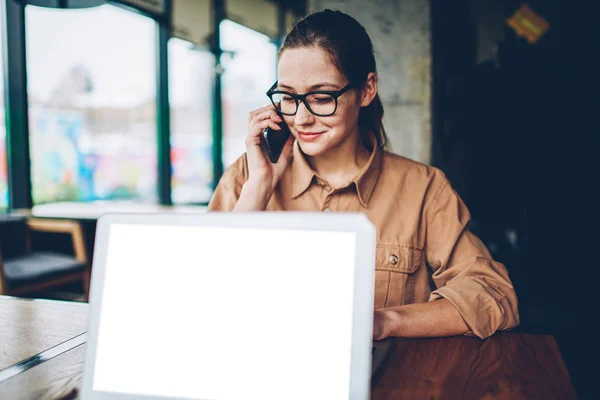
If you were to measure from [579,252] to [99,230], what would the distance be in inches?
117

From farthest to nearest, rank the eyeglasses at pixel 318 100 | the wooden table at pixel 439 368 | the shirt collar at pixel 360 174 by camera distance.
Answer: the shirt collar at pixel 360 174
the eyeglasses at pixel 318 100
the wooden table at pixel 439 368

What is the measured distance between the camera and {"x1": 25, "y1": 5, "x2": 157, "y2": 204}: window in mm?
4297

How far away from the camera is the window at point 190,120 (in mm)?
6000

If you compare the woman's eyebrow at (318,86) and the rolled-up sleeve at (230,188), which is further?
the rolled-up sleeve at (230,188)

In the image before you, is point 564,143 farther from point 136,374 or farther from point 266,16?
point 266,16

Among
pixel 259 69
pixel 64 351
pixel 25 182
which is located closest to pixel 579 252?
pixel 64 351

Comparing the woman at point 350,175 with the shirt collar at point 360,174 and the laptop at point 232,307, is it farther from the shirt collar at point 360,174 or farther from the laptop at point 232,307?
the laptop at point 232,307

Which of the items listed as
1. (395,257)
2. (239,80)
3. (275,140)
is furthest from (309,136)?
(239,80)

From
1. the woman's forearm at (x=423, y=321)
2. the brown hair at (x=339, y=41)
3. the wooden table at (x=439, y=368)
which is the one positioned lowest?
the wooden table at (x=439, y=368)

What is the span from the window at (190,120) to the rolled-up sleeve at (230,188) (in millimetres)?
4672

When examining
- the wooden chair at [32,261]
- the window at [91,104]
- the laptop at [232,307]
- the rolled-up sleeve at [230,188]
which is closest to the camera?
the laptop at [232,307]

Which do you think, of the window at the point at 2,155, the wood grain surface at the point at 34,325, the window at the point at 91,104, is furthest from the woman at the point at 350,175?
the window at the point at 91,104

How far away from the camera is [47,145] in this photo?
440cm

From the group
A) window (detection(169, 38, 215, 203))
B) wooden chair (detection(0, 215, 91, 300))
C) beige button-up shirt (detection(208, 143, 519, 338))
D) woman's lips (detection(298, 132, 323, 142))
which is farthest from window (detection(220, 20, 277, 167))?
woman's lips (detection(298, 132, 323, 142))
